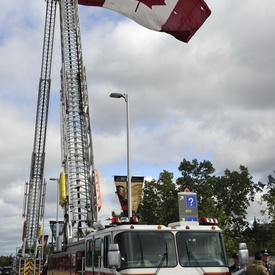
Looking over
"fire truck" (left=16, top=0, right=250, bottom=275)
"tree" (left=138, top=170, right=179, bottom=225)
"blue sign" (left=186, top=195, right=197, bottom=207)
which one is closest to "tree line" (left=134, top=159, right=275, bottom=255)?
"tree" (left=138, top=170, right=179, bottom=225)

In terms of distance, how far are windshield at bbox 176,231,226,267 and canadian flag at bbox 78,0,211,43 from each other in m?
13.6

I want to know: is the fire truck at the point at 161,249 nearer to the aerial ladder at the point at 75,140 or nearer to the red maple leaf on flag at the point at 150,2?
the aerial ladder at the point at 75,140

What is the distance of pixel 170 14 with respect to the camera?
2075 cm

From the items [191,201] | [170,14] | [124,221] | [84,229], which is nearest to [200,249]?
[124,221]

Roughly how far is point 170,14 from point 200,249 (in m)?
14.7

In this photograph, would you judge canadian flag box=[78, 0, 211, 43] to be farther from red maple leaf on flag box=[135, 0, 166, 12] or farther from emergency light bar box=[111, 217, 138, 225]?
emergency light bar box=[111, 217, 138, 225]

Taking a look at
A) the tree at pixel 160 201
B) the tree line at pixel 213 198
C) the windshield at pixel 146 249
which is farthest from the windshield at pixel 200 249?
the tree at pixel 160 201

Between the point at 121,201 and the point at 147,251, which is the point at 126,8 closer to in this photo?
the point at 121,201

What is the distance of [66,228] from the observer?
16.0 metres

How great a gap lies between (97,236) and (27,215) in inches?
1161

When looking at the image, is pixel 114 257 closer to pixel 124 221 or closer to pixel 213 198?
pixel 124 221

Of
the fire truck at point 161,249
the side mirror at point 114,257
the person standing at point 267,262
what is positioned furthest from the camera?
the person standing at point 267,262

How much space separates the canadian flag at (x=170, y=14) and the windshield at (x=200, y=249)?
44.7 feet

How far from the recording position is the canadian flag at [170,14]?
20531 millimetres
